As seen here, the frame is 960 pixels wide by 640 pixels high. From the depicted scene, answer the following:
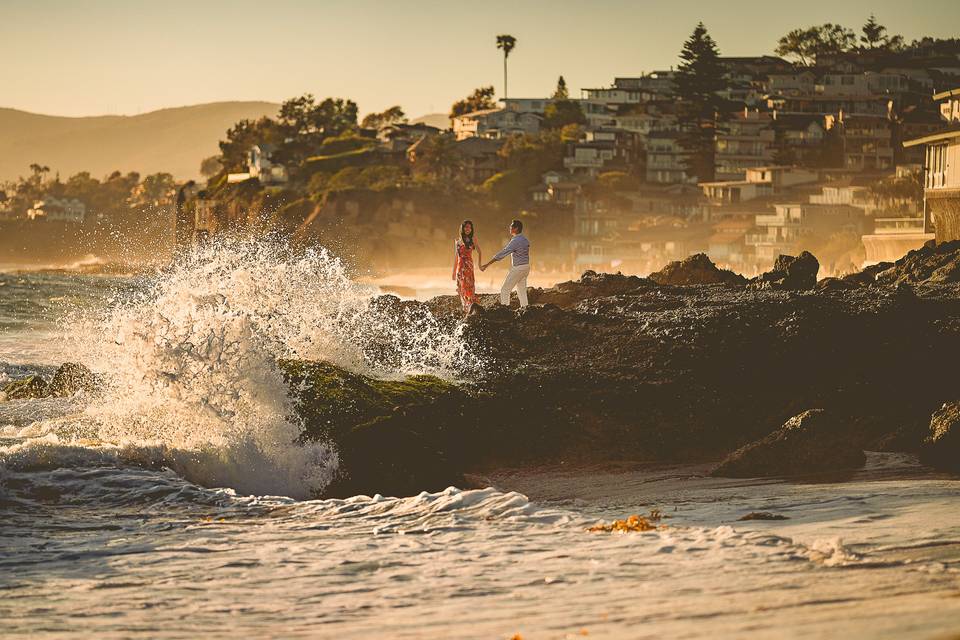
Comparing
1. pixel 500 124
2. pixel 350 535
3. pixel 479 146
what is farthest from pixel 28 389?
pixel 500 124

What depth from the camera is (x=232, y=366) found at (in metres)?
12.7

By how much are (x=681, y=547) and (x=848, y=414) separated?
636 cm

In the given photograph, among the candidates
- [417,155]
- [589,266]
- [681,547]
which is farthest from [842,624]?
[417,155]

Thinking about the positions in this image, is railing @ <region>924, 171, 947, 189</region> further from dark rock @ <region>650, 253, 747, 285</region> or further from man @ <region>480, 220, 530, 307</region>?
man @ <region>480, 220, 530, 307</region>

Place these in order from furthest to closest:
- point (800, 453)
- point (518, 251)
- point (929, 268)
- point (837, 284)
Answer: point (929, 268) < point (837, 284) < point (518, 251) < point (800, 453)

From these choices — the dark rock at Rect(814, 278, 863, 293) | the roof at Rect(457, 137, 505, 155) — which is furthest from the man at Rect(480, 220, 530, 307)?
the roof at Rect(457, 137, 505, 155)

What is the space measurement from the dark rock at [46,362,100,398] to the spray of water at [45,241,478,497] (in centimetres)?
135

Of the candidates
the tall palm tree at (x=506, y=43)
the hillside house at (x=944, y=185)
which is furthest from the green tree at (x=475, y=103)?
the hillside house at (x=944, y=185)

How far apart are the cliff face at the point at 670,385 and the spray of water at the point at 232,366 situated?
0.51m

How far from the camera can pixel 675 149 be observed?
106 metres

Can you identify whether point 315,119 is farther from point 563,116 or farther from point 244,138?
point 563,116

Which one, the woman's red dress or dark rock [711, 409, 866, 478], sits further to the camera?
the woman's red dress

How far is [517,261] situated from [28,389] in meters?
7.73

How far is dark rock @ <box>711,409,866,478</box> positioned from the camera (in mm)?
11680
